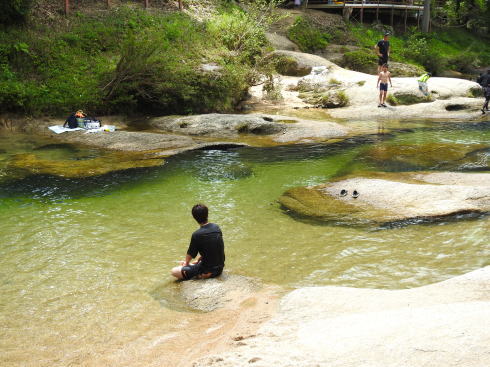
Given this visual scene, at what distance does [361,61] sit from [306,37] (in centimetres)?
520

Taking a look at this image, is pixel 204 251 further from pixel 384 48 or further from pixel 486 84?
pixel 486 84

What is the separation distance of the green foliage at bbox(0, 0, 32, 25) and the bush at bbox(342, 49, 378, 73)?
61.3 ft

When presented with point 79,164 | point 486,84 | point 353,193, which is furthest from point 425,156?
point 79,164

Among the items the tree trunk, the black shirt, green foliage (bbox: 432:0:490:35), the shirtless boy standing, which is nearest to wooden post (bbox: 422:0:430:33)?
the tree trunk

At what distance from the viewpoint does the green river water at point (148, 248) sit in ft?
18.2

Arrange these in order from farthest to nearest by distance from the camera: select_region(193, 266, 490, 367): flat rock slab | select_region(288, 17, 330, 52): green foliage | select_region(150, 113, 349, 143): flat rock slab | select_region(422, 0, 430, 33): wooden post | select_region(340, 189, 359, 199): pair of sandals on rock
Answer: select_region(422, 0, 430, 33): wooden post → select_region(288, 17, 330, 52): green foliage → select_region(150, 113, 349, 143): flat rock slab → select_region(340, 189, 359, 199): pair of sandals on rock → select_region(193, 266, 490, 367): flat rock slab

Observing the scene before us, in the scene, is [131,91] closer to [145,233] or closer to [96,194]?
[96,194]

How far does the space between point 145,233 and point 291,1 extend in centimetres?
3499

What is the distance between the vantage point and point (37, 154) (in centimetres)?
1447

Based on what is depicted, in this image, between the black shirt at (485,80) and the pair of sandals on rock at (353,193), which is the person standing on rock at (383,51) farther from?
the pair of sandals on rock at (353,193)

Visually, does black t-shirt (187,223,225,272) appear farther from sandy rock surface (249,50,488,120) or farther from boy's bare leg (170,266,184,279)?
sandy rock surface (249,50,488,120)

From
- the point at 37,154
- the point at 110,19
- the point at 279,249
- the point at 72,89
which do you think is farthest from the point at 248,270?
the point at 110,19

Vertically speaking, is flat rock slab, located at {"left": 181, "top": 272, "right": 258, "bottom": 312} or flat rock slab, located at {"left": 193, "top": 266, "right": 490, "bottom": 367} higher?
flat rock slab, located at {"left": 193, "top": 266, "right": 490, "bottom": 367}

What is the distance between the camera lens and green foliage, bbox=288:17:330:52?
32906 millimetres
